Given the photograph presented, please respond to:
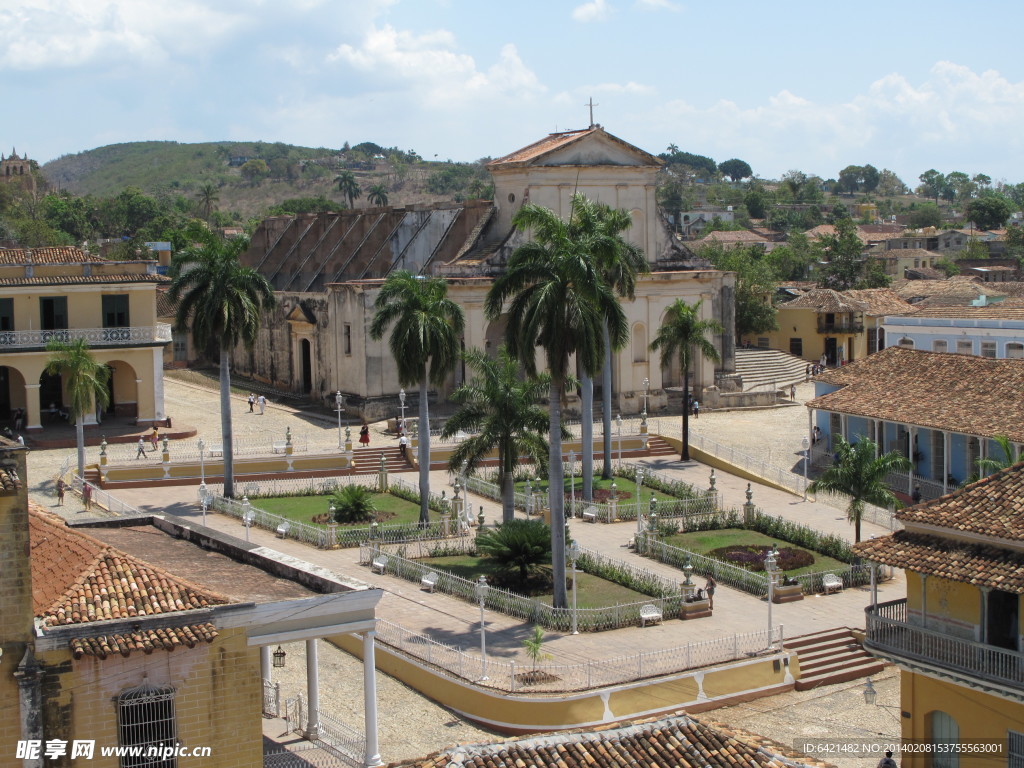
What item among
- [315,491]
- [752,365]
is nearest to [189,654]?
[315,491]

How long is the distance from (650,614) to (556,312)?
22.7 feet

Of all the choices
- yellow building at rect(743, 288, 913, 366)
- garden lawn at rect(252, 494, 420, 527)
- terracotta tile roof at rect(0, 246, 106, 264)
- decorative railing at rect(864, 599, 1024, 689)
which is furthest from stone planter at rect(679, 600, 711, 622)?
yellow building at rect(743, 288, 913, 366)

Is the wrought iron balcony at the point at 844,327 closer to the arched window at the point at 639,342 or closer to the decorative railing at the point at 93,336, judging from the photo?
the arched window at the point at 639,342

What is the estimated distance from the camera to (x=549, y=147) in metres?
53.8

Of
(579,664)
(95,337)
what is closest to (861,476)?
(579,664)

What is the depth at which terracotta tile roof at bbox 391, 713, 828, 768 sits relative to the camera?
16016mm

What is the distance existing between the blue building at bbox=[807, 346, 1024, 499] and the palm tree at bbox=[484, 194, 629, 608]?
45.6 ft

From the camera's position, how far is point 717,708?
25062 mm

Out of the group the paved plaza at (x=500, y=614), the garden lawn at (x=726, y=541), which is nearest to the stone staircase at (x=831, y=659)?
the paved plaza at (x=500, y=614)

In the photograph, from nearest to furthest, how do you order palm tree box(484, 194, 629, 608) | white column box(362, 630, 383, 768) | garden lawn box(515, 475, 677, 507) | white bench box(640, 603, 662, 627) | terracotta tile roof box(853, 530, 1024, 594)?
terracotta tile roof box(853, 530, 1024, 594) < white column box(362, 630, 383, 768) < palm tree box(484, 194, 629, 608) < white bench box(640, 603, 662, 627) < garden lawn box(515, 475, 677, 507)

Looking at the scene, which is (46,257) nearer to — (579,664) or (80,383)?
(80,383)

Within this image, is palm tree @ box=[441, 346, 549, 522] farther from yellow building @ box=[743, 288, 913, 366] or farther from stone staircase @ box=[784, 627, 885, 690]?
yellow building @ box=[743, 288, 913, 366]

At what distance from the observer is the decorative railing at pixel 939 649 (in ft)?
62.8

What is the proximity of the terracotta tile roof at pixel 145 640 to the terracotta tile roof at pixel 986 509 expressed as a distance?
11411mm
